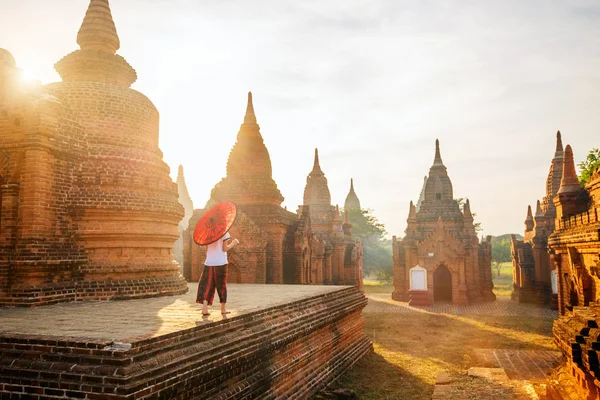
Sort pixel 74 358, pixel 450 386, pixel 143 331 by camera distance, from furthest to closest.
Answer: pixel 450 386 < pixel 143 331 < pixel 74 358

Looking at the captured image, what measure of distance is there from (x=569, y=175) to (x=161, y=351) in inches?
605

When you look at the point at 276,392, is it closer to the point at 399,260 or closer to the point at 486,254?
the point at 399,260

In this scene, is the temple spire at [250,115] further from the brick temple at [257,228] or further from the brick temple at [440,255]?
the brick temple at [440,255]

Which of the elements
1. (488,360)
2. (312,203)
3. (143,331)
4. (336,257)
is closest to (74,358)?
(143,331)

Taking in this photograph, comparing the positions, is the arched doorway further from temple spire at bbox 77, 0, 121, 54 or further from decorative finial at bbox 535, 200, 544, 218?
temple spire at bbox 77, 0, 121, 54

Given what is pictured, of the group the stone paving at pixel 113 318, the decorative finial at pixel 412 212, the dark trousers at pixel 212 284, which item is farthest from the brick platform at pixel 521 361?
the decorative finial at pixel 412 212

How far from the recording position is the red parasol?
7.03 meters

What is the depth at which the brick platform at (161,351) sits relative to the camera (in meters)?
4.75

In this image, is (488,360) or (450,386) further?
(488,360)

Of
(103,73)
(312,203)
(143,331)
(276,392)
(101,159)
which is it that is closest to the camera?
(143,331)

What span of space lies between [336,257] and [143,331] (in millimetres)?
24509

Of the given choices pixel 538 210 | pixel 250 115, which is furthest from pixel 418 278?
pixel 250 115

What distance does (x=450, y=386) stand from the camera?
7.74 m

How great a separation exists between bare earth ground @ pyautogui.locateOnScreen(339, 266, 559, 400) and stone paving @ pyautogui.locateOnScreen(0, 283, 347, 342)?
10.5 feet
